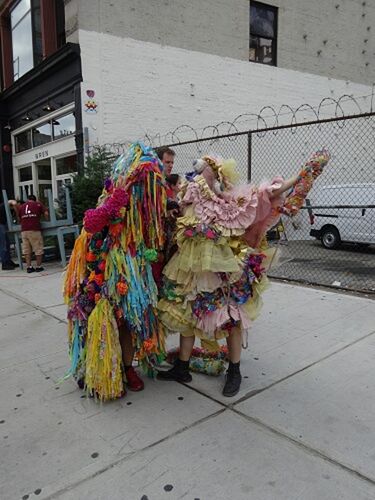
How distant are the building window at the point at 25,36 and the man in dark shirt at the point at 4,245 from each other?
6636mm

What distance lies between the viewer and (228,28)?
12883mm

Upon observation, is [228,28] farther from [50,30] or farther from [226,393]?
[226,393]

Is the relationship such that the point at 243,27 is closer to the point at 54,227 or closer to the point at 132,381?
the point at 54,227

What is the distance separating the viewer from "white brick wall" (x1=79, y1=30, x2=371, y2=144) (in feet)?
36.1

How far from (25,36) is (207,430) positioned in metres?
15.0

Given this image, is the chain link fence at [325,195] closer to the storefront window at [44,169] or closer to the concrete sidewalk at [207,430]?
the concrete sidewalk at [207,430]

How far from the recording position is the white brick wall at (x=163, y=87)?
11.0 metres

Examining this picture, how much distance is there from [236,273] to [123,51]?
1019cm

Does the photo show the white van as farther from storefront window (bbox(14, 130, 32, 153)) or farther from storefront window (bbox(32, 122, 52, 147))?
storefront window (bbox(14, 130, 32, 153))

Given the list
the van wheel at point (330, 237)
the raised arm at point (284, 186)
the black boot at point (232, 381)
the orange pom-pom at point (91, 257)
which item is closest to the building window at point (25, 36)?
the van wheel at point (330, 237)

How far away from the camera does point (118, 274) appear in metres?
2.73

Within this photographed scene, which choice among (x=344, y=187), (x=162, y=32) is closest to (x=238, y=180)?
(x=344, y=187)

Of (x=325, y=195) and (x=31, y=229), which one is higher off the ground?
(x=325, y=195)

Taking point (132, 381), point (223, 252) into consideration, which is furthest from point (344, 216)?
point (132, 381)
